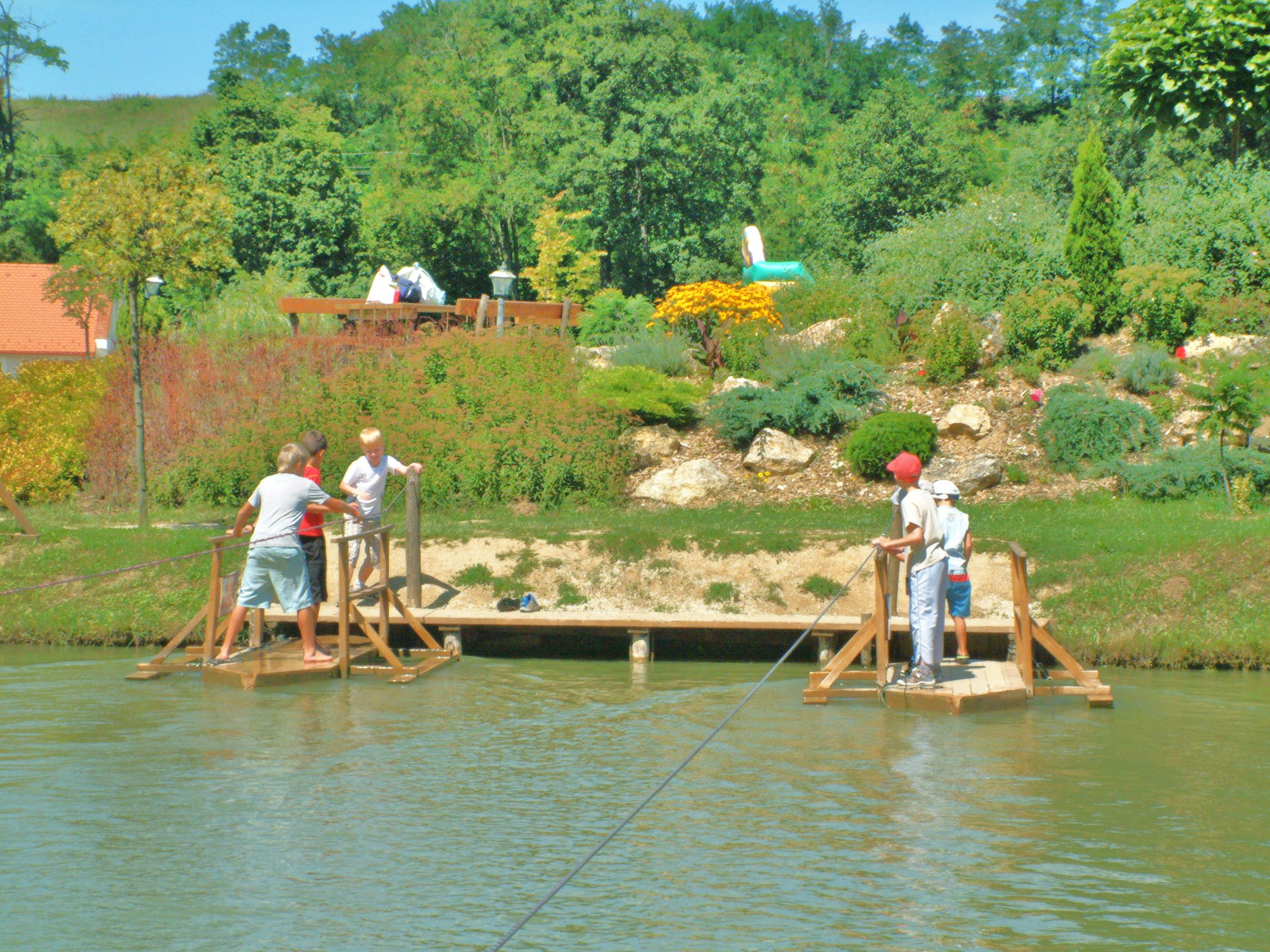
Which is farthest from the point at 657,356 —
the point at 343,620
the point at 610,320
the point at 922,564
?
the point at 922,564

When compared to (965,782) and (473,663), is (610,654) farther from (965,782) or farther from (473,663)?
(965,782)

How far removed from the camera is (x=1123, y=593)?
47.1 ft

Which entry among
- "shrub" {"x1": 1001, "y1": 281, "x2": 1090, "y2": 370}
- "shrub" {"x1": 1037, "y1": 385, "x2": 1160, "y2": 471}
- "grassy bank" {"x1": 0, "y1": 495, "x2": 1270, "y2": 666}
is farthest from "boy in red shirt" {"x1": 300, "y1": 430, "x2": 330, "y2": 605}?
"shrub" {"x1": 1001, "y1": 281, "x2": 1090, "y2": 370}

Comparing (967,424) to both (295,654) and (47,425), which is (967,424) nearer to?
(295,654)

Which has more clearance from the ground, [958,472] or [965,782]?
[958,472]

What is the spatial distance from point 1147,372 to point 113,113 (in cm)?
10347

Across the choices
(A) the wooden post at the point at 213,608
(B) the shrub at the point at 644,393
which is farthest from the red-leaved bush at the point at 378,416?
(A) the wooden post at the point at 213,608

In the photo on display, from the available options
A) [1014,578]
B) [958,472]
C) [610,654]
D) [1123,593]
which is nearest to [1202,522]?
[1123,593]

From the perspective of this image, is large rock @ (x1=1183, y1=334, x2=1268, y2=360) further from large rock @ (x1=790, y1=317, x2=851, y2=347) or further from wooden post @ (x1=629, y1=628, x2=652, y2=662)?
wooden post @ (x1=629, y1=628, x2=652, y2=662)

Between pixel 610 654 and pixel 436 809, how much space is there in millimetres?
6494

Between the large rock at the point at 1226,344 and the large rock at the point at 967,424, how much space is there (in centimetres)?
338

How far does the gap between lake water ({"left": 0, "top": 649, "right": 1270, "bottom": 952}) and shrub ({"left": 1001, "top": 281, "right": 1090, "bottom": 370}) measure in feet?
37.8

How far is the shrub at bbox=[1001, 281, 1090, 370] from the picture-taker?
23078 mm

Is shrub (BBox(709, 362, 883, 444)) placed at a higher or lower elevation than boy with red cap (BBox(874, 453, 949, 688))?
higher
